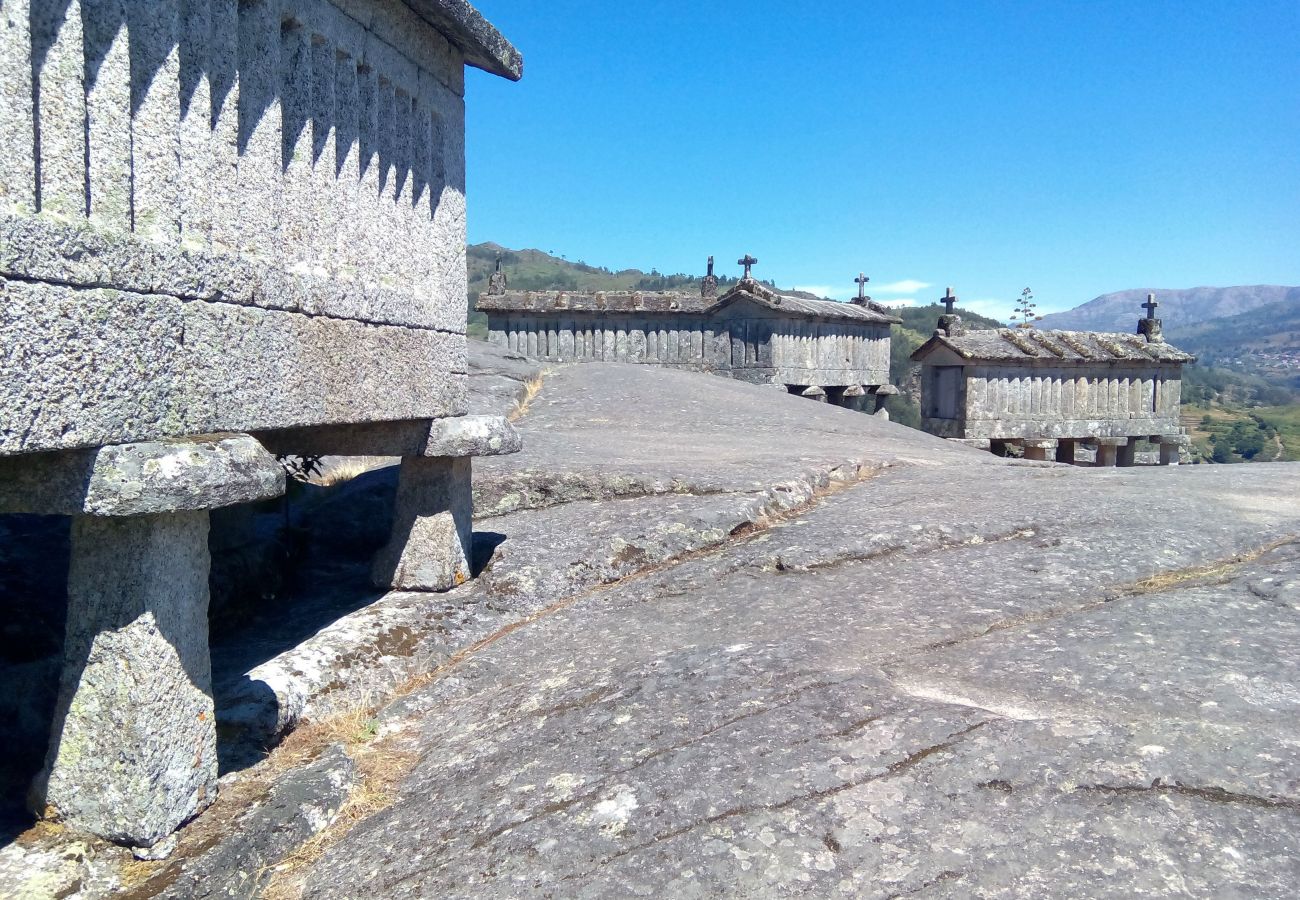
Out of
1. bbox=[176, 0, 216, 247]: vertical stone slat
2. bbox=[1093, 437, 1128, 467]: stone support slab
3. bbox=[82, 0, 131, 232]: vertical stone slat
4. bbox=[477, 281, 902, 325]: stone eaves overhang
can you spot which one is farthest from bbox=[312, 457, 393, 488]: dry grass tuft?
bbox=[1093, 437, 1128, 467]: stone support slab

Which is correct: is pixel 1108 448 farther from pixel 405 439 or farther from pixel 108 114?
pixel 108 114

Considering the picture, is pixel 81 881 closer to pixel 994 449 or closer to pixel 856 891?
pixel 856 891

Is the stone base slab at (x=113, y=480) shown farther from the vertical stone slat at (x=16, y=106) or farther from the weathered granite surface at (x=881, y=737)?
the weathered granite surface at (x=881, y=737)

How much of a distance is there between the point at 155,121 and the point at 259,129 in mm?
560

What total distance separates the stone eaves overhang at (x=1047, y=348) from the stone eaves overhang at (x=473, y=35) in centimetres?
1504

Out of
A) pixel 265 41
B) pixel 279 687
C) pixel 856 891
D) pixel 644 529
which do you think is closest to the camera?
pixel 856 891

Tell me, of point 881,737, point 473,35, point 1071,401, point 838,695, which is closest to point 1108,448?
point 1071,401

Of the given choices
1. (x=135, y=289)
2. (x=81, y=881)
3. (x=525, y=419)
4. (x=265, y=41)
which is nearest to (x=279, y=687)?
Result: (x=81, y=881)

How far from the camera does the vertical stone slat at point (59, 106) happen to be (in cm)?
255

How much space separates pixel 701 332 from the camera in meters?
20.0

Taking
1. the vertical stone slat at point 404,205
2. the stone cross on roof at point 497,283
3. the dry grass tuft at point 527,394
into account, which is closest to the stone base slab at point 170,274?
the vertical stone slat at point 404,205

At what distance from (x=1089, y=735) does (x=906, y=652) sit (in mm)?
901

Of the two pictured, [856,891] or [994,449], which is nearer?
[856,891]

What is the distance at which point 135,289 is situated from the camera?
279 cm
